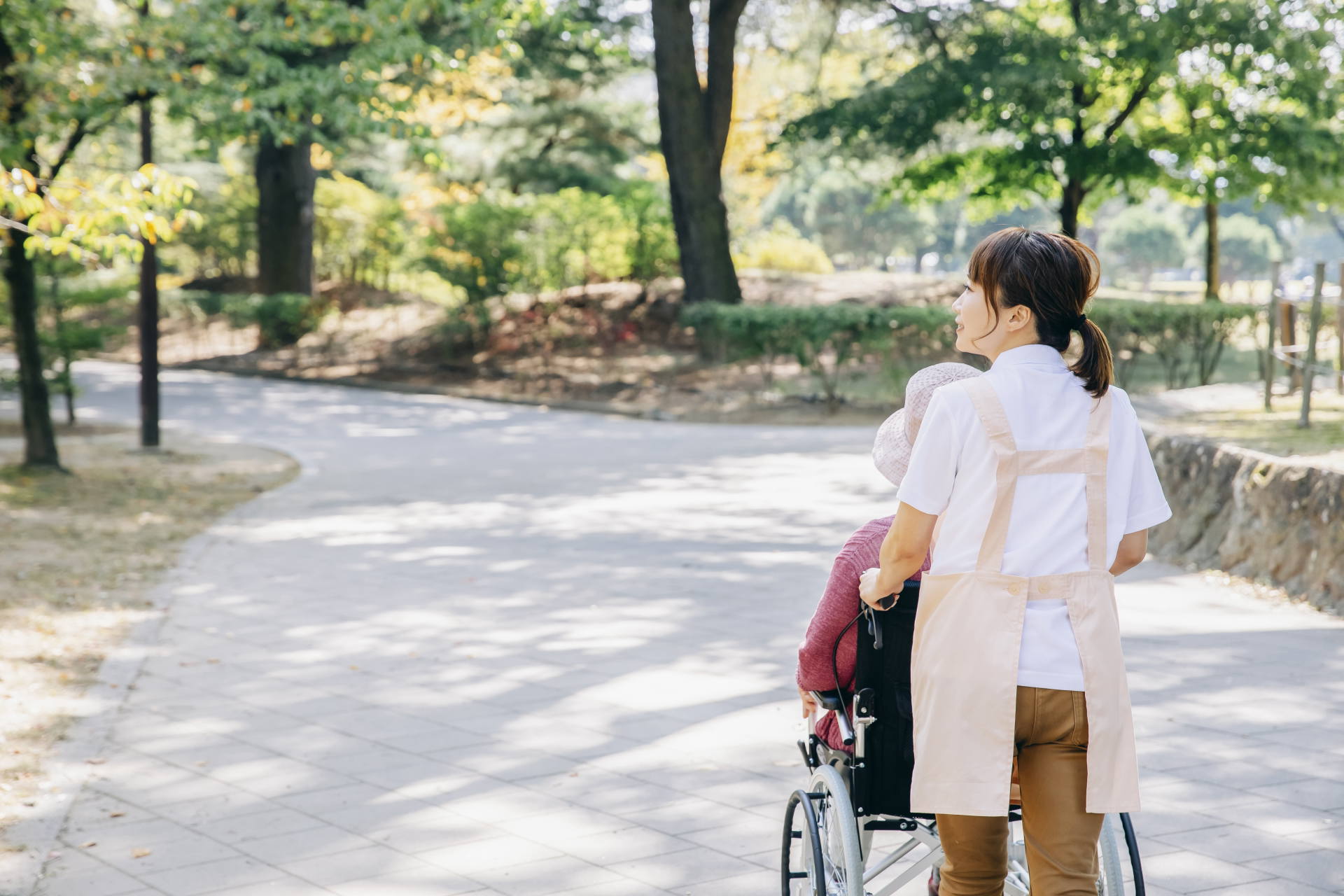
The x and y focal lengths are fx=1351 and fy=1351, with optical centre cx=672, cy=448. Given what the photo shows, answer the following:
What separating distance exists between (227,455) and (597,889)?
11146 mm

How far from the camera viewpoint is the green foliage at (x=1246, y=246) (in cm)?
7062

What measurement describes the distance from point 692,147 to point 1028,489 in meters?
19.4

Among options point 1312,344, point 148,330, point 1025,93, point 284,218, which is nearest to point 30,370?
point 148,330

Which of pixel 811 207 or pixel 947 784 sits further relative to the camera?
pixel 811 207

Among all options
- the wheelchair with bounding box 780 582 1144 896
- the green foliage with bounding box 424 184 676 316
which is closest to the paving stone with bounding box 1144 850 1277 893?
the wheelchair with bounding box 780 582 1144 896

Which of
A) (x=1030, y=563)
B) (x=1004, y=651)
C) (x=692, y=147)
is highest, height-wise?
(x=692, y=147)

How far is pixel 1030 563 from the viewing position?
2455 mm

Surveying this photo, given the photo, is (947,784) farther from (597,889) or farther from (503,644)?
(503,644)

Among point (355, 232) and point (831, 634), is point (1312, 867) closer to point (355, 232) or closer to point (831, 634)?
point (831, 634)

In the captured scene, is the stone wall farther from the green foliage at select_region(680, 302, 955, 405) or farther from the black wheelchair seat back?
the green foliage at select_region(680, 302, 955, 405)

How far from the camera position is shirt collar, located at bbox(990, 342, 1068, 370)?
2496mm

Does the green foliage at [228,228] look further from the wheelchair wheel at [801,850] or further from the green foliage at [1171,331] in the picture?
the wheelchair wheel at [801,850]

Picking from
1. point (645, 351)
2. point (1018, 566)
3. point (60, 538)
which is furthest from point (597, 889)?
point (645, 351)

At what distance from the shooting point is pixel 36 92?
1086 cm
